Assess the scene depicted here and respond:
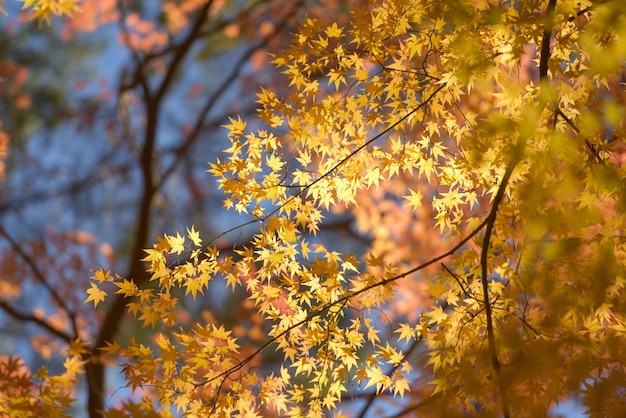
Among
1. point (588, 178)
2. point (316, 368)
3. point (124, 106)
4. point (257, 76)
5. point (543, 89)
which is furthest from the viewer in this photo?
point (257, 76)

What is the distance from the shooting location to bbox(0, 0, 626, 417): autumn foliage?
237 cm

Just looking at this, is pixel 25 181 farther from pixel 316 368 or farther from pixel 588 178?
pixel 588 178

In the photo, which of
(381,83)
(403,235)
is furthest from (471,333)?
(403,235)

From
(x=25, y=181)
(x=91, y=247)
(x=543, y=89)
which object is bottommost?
(x=543, y=89)

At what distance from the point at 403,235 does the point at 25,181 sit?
535 centimetres

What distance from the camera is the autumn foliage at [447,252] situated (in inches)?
93.4

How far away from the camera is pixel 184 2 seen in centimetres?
924

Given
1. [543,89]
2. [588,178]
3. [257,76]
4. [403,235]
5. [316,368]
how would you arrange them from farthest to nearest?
[257,76], [403,235], [316,368], [588,178], [543,89]

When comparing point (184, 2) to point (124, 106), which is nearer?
point (124, 106)

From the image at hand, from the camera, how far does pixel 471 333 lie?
2705 millimetres

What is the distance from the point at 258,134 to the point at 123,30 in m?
6.35

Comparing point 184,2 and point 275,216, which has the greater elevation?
point 184,2

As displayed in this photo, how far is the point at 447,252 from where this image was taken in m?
2.75

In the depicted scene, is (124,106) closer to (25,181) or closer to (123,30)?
(123,30)
